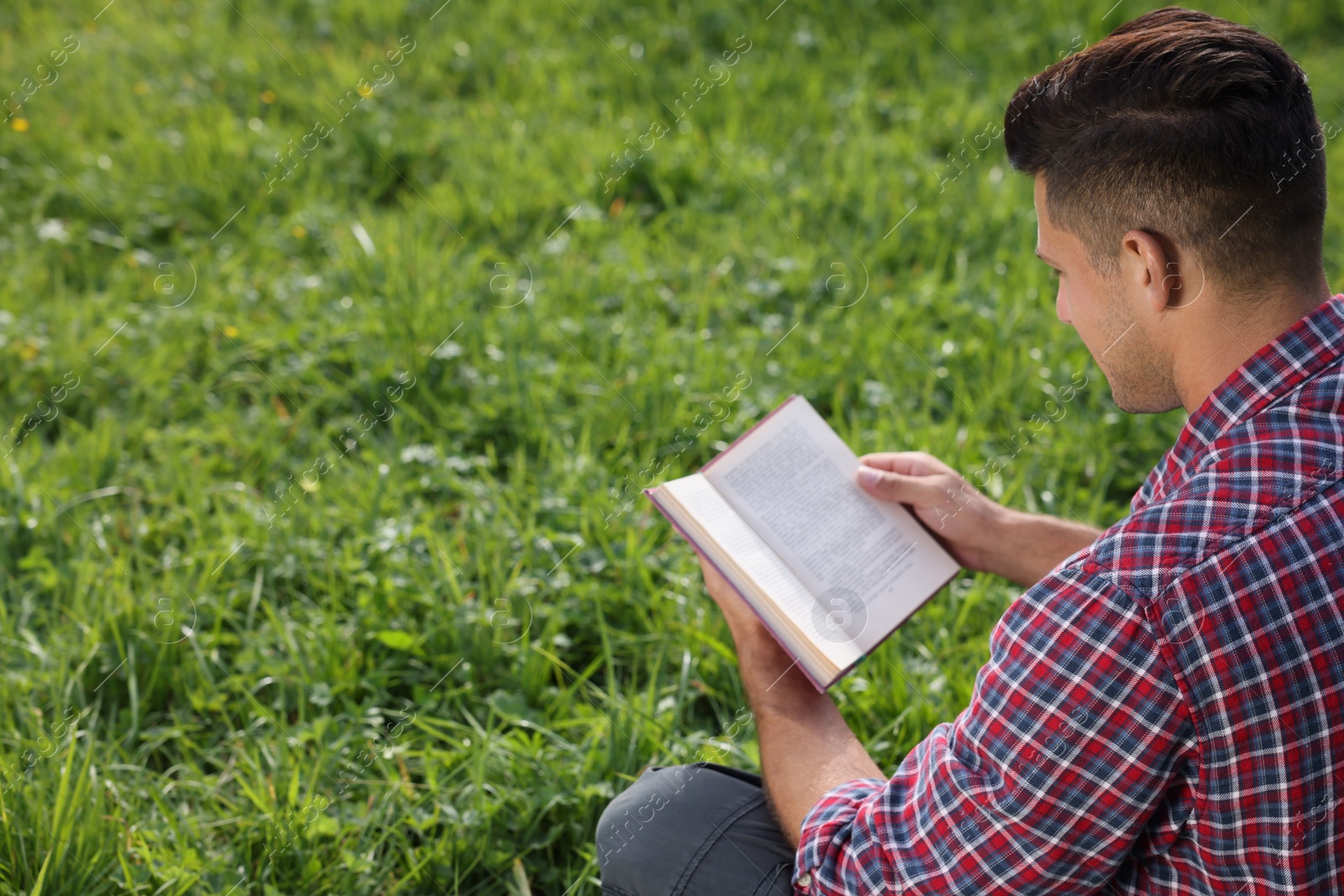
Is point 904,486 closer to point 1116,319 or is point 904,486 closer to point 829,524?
point 829,524

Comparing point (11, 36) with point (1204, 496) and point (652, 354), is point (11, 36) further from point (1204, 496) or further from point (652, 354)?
point (1204, 496)

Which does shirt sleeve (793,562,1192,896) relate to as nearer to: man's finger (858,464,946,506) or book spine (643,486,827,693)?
book spine (643,486,827,693)

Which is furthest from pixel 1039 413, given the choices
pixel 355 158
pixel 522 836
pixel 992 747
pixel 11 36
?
pixel 11 36

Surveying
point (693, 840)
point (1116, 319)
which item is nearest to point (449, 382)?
point (693, 840)

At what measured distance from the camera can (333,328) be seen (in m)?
3.46

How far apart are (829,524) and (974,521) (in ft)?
0.91

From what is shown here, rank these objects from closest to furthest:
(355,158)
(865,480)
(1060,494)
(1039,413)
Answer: (865,480)
(1060,494)
(1039,413)
(355,158)

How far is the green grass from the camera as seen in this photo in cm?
231

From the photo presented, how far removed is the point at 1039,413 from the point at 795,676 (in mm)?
1715

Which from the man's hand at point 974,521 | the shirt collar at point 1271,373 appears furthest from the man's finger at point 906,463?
the shirt collar at point 1271,373

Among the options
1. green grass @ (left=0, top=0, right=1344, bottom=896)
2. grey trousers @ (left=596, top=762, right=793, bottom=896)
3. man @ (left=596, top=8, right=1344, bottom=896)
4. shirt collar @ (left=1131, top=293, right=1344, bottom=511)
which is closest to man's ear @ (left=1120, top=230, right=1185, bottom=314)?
man @ (left=596, top=8, right=1344, bottom=896)

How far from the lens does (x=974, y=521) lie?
211 cm

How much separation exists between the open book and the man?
0.19m

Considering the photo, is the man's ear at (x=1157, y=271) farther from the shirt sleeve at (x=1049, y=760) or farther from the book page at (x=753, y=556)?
the book page at (x=753, y=556)
